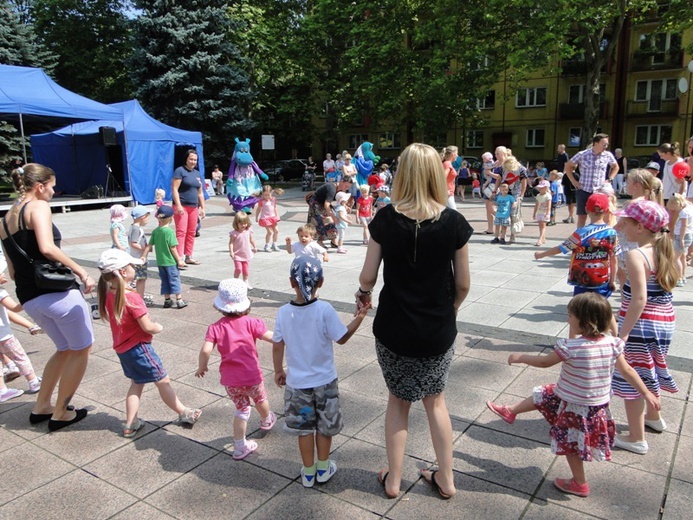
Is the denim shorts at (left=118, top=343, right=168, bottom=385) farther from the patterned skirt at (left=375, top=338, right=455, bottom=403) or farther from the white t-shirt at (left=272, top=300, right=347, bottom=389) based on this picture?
the patterned skirt at (left=375, top=338, right=455, bottom=403)

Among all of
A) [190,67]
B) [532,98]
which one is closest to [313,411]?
[190,67]

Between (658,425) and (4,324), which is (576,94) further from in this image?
(4,324)

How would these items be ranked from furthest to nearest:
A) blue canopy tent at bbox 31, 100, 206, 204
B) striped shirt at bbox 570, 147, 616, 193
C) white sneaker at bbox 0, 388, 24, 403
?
blue canopy tent at bbox 31, 100, 206, 204
striped shirt at bbox 570, 147, 616, 193
white sneaker at bbox 0, 388, 24, 403

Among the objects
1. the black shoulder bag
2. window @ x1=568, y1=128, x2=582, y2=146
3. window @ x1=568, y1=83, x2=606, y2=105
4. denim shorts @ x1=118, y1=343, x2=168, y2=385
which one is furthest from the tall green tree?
window @ x1=568, y1=128, x2=582, y2=146

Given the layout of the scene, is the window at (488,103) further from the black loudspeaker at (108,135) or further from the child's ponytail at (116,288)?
the child's ponytail at (116,288)

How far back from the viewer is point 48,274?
3.57 metres

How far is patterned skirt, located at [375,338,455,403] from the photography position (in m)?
2.75

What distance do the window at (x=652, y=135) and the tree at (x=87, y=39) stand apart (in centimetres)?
3312

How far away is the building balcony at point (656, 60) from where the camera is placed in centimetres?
3158

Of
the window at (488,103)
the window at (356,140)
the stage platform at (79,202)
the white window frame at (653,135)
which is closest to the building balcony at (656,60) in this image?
the white window frame at (653,135)

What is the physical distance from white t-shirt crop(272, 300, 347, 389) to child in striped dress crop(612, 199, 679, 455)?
5.81 ft

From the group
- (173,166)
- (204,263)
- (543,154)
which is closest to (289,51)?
(173,166)

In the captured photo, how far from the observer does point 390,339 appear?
9.00 feet

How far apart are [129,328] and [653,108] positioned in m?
36.8
